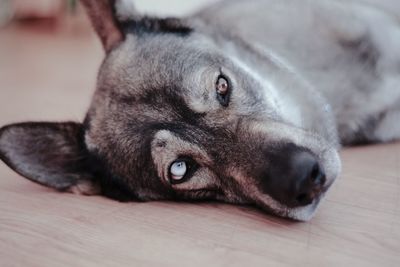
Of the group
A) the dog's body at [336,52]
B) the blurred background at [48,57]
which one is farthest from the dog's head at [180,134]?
A: the blurred background at [48,57]

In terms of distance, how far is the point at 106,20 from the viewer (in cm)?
189

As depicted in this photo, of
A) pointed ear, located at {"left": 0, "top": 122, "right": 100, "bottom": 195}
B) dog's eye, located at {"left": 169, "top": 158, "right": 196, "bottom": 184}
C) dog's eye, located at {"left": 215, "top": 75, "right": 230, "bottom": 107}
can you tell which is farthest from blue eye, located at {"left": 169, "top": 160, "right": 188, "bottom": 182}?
pointed ear, located at {"left": 0, "top": 122, "right": 100, "bottom": 195}

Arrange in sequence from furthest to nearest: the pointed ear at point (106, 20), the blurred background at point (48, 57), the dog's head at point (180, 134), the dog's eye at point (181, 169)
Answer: the blurred background at point (48, 57) < the pointed ear at point (106, 20) < the dog's eye at point (181, 169) < the dog's head at point (180, 134)

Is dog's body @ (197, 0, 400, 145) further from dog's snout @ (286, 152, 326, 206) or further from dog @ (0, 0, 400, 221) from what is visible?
dog's snout @ (286, 152, 326, 206)

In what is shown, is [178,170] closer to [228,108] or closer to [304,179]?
[228,108]

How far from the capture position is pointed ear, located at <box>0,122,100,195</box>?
165cm

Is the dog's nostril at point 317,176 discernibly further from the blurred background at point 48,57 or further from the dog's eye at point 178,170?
the blurred background at point 48,57

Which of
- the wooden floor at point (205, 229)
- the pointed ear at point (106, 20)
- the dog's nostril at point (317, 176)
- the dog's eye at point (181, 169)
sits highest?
the pointed ear at point (106, 20)

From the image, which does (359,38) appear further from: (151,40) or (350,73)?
(151,40)

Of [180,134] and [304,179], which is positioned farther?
[180,134]

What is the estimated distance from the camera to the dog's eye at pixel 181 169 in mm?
1513

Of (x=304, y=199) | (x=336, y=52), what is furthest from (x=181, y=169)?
(x=336, y=52)

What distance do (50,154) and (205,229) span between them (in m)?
0.66

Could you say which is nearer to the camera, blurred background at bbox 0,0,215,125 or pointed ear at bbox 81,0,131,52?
pointed ear at bbox 81,0,131,52
